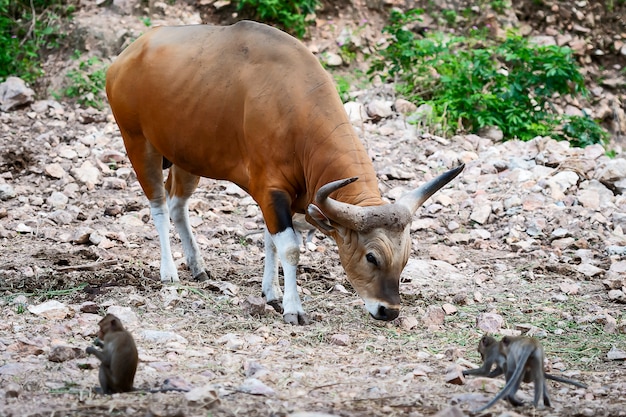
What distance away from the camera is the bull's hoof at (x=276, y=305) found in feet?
22.5

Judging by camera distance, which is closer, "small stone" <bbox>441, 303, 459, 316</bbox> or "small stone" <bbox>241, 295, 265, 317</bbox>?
"small stone" <bbox>241, 295, 265, 317</bbox>

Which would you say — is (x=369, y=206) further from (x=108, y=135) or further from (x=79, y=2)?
(x=79, y=2)

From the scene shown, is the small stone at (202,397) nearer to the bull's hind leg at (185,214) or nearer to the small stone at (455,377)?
the small stone at (455,377)

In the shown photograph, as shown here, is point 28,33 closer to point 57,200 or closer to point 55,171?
point 55,171

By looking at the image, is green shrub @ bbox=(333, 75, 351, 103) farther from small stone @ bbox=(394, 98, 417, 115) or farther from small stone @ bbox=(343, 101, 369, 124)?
small stone @ bbox=(394, 98, 417, 115)

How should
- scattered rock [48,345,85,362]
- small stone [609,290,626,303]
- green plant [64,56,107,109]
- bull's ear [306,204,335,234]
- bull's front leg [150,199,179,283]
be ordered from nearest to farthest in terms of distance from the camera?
scattered rock [48,345,85,362], bull's ear [306,204,335,234], small stone [609,290,626,303], bull's front leg [150,199,179,283], green plant [64,56,107,109]

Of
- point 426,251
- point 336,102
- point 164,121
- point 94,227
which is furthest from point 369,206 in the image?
point 94,227

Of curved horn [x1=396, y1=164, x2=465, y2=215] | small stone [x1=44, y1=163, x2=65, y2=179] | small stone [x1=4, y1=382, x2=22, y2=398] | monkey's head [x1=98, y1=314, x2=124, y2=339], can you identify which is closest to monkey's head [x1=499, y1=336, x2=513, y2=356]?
curved horn [x1=396, y1=164, x2=465, y2=215]

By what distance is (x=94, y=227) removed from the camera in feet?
29.3

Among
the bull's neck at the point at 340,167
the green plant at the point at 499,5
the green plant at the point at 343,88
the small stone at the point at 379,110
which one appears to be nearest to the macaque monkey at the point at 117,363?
the bull's neck at the point at 340,167

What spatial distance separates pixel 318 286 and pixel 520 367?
3.22 m

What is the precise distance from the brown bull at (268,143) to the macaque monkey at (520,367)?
1337mm

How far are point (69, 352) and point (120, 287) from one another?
2.01 meters

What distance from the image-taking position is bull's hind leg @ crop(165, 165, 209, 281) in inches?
305
